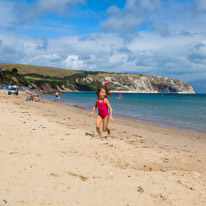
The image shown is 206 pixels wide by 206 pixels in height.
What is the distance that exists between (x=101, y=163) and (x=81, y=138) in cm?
266

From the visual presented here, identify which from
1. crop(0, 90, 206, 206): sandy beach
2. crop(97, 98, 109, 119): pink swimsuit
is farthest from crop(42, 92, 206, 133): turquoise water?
crop(0, 90, 206, 206): sandy beach

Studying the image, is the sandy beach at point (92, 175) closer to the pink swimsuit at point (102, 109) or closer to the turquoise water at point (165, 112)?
the pink swimsuit at point (102, 109)

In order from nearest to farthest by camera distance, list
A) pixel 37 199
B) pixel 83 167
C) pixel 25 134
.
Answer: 1. pixel 37 199
2. pixel 83 167
3. pixel 25 134

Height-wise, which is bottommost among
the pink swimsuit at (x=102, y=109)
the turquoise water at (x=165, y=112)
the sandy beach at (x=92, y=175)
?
the turquoise water at (x=165, y=112)

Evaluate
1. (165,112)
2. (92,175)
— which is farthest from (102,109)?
(165,112)

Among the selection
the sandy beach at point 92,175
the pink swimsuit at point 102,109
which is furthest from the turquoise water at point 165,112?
the sandy beach at point 92,175

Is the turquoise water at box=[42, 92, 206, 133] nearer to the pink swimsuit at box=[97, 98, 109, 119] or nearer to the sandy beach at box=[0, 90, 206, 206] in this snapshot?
the pink swimsuit at box=[97, 98, 109, 119]

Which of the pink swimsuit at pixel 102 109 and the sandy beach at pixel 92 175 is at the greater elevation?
the pink swimsuit at pixel 102 109

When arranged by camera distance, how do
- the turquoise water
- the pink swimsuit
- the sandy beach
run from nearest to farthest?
1. the sandy beach
2. the pink swimsuit
3. the turquoise water

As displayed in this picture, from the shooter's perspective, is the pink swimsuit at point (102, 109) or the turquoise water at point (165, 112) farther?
the turquoise water at point (165, 112)

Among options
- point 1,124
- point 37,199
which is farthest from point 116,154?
point 1,124

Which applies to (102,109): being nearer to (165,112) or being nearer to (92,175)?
(92,175)

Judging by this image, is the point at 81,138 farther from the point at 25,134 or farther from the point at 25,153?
the point at 25,153

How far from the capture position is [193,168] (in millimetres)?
6156
